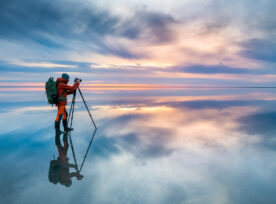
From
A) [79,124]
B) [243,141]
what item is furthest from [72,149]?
[243,141]

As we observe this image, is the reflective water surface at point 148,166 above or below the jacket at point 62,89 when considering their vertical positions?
below

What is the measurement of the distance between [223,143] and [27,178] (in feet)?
24.1

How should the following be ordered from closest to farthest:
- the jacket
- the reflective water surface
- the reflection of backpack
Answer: the reflective water surface, the reflection of backpack, the jacket

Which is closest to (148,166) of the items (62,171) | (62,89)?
(62,171)

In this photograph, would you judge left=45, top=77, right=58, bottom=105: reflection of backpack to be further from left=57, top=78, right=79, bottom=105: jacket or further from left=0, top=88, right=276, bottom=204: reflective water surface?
left=0, top=88, right=276, bottom=204: reflective water surface

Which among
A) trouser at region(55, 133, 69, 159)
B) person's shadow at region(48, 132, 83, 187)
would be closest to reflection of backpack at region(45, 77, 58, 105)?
trouser at region(55, 133, 69, 159)

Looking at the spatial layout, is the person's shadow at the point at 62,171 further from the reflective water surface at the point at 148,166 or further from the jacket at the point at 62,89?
the jacket at the point at 62,89

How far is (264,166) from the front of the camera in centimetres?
668

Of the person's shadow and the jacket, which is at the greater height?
the jacket

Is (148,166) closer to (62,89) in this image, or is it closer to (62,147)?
(62,147)

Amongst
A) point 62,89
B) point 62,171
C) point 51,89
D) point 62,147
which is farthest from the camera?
point 62,89

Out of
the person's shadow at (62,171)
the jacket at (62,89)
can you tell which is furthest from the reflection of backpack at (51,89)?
the person's shadow at (62,171)

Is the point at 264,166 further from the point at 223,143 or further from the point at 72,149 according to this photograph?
the point at 72,149

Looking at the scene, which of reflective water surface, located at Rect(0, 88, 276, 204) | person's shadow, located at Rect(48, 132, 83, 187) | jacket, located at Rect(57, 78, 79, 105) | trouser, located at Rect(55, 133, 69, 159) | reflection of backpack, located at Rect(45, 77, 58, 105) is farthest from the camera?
jacket, located at Rect(57, 78, 79, 105)
